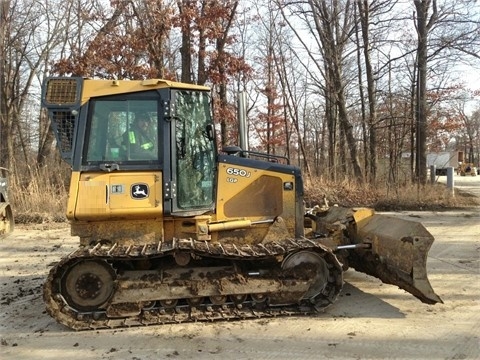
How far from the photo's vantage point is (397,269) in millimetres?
5344

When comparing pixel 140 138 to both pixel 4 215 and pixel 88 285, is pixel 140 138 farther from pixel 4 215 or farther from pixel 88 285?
pixel 4 215

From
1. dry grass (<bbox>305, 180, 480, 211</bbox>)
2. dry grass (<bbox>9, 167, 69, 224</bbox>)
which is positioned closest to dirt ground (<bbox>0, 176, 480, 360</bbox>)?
dry grass (<bbox>9, 167, 69, 224</bbox>)

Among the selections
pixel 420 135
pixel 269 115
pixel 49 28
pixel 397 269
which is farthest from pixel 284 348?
pixel 49 28

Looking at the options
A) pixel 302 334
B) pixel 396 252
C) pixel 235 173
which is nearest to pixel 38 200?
pixel 235 173

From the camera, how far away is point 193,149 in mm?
5406

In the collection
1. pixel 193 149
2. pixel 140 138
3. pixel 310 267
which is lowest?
pixel 310 267

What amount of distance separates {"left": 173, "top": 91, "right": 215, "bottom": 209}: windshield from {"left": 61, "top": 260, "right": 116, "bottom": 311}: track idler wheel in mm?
1072

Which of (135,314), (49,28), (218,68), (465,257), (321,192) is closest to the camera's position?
(135,314)

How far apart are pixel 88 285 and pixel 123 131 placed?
66.1 inches

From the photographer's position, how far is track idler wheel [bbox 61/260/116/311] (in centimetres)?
491

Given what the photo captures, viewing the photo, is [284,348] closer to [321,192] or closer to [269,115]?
[321,192]

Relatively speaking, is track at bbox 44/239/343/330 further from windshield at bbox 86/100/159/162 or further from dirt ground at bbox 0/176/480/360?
windshield at bbox 86/100/159/162

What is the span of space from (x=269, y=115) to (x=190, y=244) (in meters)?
24.3

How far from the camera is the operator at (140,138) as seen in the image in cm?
520
